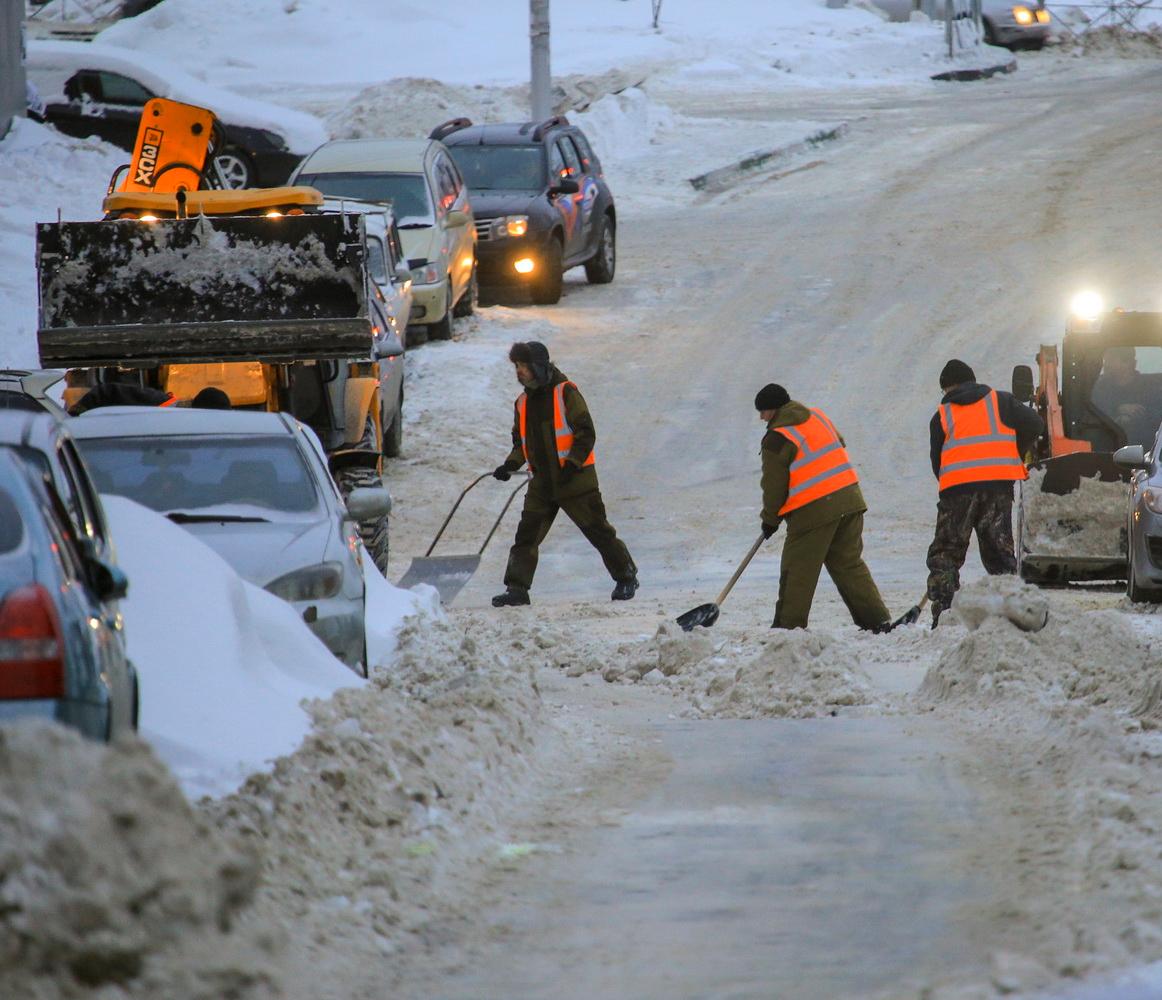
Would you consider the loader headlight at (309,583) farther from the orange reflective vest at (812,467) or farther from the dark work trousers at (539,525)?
the dark work trousers at (539,525)

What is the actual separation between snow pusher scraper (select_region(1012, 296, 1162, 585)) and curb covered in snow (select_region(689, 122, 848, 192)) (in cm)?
1558

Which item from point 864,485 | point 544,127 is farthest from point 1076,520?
point 544,127

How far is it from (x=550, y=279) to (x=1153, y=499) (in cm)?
1125

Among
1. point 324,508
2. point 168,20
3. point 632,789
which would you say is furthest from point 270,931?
point 168,20

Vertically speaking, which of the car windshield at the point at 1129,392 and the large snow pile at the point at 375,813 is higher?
the large snow pile at the point at 375,813

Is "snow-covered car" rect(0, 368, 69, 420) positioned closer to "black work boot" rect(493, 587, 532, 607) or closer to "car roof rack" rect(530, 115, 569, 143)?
"black work boot" rect(493, 587, 532, 607)

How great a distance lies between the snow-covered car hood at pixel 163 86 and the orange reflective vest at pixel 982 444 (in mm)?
16449

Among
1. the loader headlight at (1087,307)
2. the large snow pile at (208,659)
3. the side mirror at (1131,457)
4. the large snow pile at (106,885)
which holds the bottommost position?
the side mirror at (1131,457)

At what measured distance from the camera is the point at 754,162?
1206 inches

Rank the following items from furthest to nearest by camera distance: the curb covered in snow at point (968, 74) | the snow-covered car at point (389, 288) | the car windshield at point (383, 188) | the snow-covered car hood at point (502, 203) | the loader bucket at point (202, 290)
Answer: the curb covered in snow at point (968, 74)
the snow-covered car hood at point (502, 203)
the car windshield at point (383, 188)
the snow-covered car at point (389, 288)
the loader bucket at point (202, 290)

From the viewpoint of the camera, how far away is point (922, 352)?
67.8 ft

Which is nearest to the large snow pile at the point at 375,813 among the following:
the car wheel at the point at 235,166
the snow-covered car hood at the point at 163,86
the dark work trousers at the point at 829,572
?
the dark work trousers at the point at 829,572

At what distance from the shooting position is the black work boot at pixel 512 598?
13102mm

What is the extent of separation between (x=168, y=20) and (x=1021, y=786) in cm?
3690
